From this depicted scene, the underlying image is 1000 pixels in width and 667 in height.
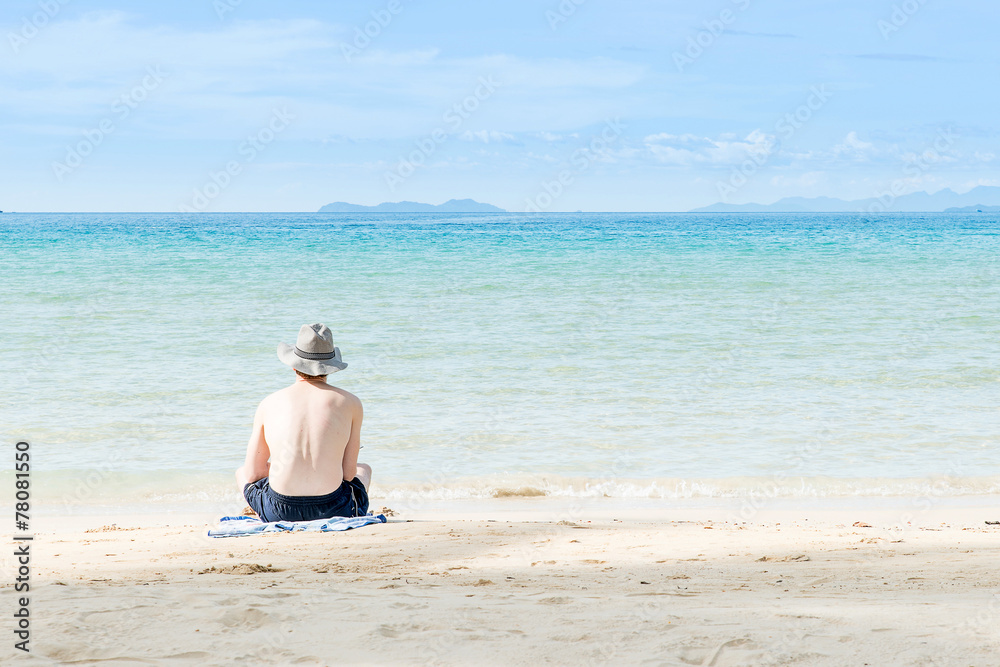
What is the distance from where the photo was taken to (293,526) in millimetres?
4391

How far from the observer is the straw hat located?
4.48m

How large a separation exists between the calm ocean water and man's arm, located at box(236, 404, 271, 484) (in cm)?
153

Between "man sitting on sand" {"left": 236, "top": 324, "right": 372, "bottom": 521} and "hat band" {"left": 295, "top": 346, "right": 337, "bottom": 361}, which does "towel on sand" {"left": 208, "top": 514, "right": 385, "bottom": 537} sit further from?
"hat band" {"left": 295, "top": 346, "right": 337, "bottom": 361}

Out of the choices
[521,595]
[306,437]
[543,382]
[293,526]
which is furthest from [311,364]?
[543,382]

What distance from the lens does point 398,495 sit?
5984mm

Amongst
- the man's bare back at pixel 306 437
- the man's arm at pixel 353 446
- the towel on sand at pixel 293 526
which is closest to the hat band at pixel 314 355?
the man's bare back at pixel 306 437

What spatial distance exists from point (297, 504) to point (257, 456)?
0.34 metres

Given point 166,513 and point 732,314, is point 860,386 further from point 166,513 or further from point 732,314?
point 166,513

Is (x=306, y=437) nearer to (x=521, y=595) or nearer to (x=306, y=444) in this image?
(x=306, y=444)

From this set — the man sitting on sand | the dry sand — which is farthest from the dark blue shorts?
the dry sand

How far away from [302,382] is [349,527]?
782mm

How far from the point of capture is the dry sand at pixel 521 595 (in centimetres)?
251

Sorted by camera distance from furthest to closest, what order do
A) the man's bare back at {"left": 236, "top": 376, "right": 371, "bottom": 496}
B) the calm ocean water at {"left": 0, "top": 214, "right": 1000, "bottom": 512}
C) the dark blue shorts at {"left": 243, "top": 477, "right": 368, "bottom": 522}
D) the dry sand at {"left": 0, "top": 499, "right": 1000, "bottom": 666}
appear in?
the calm ocean water at {"left": 0, "top": 214, "right": 1000, "bottom": 512} < the dark blue shorts at {"left": 243, "top": 477, "right": 368, "bottom": 522} < the man's bare back at {"left": 236, "top": 376, "right": 371, "bottom": 496} < the dry sand at {"left": 0, "top": 499, "right": 1000, "bottom": 666}

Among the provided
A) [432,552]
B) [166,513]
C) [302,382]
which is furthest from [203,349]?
[432,552]
